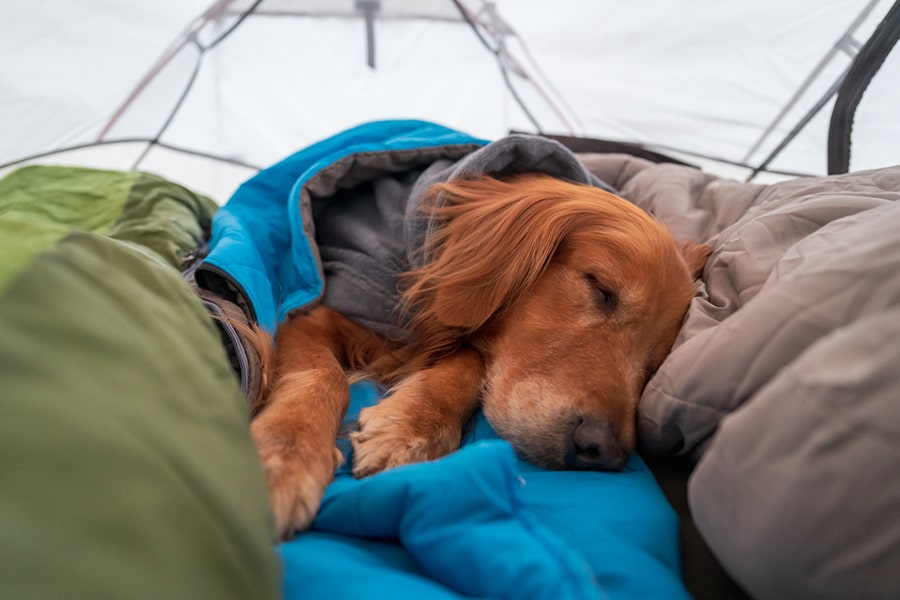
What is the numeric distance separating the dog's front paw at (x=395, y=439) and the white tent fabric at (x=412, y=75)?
200 centimetres

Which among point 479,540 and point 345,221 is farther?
point 345,221

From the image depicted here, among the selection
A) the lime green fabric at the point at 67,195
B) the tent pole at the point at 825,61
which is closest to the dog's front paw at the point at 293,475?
the lime green fabric at the point at 67,195

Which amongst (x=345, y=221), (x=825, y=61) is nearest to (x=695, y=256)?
(x=345, y=221)

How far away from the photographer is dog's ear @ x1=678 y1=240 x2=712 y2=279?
5.59ft

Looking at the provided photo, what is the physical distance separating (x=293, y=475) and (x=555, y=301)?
32.8 inches

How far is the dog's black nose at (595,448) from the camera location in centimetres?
127

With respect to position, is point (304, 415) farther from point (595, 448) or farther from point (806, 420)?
point (806, 420)

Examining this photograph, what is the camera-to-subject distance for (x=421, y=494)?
3.06 feet

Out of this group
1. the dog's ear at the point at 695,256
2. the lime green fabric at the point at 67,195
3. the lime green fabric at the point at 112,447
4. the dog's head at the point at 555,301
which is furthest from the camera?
the lime green fabric at the point at 67,195

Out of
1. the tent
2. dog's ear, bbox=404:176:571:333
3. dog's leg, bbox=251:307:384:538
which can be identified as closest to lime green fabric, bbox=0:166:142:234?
the tent

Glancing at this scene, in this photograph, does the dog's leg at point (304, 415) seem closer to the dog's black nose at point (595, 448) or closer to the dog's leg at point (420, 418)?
the dog's leg at point (420, 418)

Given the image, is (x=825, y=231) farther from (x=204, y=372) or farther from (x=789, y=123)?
(x=789, y=123)

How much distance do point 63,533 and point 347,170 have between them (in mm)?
1640

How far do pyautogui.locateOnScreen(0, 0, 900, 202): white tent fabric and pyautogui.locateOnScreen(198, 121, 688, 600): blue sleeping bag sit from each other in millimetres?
1308
